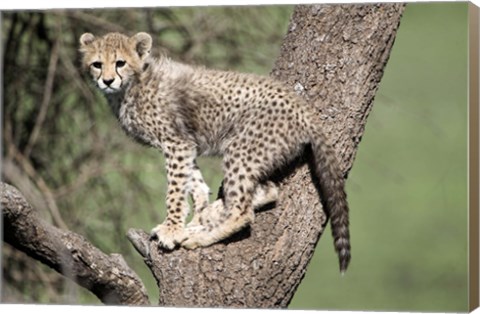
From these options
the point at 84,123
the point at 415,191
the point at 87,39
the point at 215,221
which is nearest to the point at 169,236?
the point at 215,221

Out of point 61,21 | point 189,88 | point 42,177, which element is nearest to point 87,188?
point 42,177

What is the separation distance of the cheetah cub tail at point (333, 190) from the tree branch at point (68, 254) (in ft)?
2.65

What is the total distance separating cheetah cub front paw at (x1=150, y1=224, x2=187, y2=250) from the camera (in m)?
4.43

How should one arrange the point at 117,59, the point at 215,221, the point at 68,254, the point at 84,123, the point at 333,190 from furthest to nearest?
the point at 84,123 < the point at 117,59 < the point at 215,221 < the point at 333,190 < the point at 68,254

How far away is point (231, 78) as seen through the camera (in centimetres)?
461

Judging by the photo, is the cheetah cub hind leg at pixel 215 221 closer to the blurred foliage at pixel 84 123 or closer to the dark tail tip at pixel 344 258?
the dark tail tip at pixel 344 258

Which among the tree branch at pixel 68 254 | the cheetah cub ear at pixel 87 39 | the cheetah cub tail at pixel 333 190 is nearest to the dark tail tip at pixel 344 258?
the cheetah cub tail at pixel 333 190

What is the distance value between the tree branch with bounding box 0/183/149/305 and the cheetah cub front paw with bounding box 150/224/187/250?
6.9 inches

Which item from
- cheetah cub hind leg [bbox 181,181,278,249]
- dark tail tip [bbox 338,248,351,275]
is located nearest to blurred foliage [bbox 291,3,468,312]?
dark tail tip [bbox 338,248,351,275]

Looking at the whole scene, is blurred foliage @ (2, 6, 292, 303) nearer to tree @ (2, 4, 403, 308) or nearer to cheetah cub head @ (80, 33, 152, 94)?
cheetah cub head @ (80, 33, 152, 94)

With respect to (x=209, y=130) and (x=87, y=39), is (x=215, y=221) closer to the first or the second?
(x=209, y=130)

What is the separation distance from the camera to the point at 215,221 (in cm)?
442

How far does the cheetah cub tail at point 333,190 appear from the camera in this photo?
4312mm

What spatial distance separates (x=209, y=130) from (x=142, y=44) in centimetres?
49
